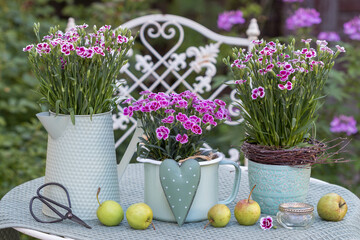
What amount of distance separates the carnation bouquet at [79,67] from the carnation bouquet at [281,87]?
0.93 feet

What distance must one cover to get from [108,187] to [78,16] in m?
3.01

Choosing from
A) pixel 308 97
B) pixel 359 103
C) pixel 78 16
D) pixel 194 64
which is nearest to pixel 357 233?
pixel 308 97

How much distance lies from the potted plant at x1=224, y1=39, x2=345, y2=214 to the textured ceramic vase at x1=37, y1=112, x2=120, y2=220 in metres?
0.37

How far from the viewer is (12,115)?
360 centimetres

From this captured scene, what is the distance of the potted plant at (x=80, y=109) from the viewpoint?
48.1 inches

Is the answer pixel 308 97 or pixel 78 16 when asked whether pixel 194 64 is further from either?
pixel 78 16

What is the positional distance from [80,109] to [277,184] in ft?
1.72

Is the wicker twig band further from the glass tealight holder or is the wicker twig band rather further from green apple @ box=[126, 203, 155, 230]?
green apple @ box=[126, 203, 155, 230]

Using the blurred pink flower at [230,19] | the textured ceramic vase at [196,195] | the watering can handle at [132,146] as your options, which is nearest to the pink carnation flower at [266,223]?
the textured ceramic vase at [196,195]

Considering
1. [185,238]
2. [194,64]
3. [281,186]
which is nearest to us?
[185,238]

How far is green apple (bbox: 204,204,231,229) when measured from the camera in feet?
3.96

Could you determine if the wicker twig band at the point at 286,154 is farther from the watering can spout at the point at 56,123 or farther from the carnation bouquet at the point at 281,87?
the watering can spout at the point at 56,123

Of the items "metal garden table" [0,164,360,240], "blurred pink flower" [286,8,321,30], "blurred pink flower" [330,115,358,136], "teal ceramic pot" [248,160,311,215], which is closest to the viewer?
"metal garden table" [0,164,360,240]

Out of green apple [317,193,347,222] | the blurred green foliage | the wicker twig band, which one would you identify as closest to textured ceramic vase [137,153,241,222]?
the wicker twig band
